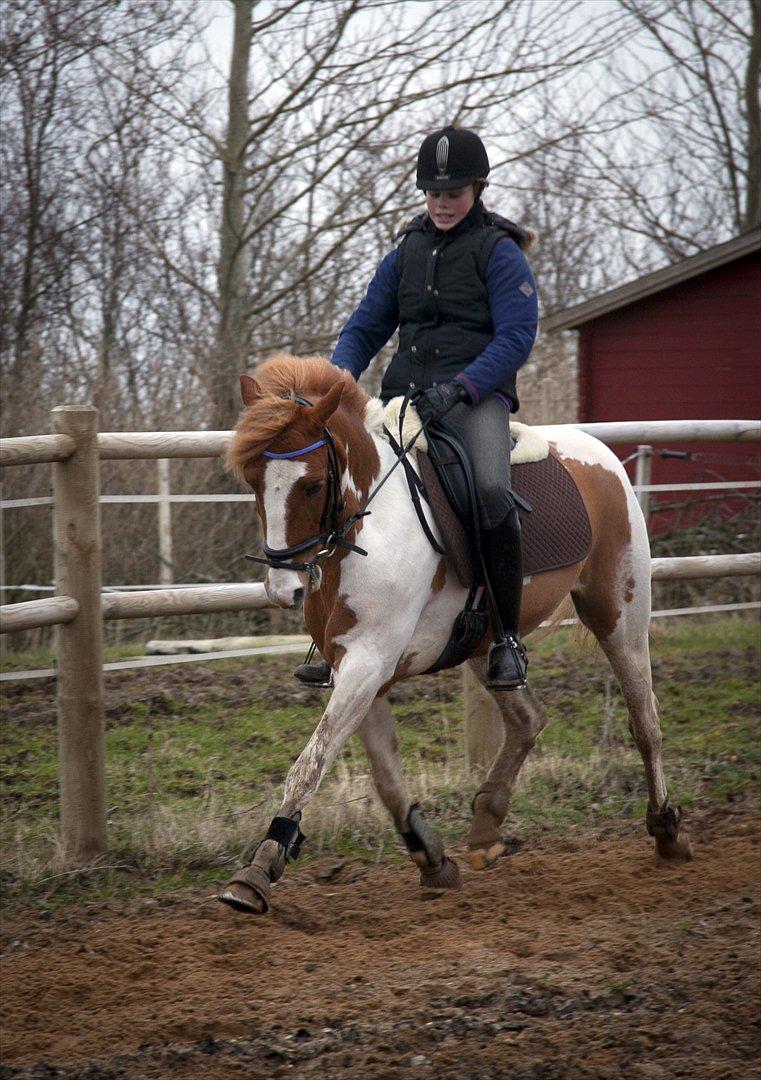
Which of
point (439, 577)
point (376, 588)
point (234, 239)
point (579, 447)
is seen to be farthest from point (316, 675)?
point (234, 239)

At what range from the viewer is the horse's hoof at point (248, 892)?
3.53 m

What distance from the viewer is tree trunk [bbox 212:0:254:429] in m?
12.7

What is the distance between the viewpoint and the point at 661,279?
14.4 meters

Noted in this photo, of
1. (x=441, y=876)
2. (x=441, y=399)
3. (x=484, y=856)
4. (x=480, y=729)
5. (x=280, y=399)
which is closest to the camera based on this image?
(x=280, y=399)

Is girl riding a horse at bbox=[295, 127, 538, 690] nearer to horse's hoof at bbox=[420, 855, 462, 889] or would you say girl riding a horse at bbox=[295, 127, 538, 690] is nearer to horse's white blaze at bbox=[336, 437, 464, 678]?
horse's white blaze at bbox=[336, 437, 464, 678]

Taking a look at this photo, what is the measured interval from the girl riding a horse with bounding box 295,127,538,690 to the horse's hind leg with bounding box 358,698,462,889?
0.32 meters

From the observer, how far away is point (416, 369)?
4688mm

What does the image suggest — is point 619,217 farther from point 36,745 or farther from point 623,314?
point 36,745

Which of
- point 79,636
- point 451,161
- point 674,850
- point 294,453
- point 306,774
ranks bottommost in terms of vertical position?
point 674,850

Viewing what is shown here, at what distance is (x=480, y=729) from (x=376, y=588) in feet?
7.32

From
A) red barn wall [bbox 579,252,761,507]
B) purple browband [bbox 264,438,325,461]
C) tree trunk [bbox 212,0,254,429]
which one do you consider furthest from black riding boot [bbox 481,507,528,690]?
red barn wall [bbox 579,252,761,507]

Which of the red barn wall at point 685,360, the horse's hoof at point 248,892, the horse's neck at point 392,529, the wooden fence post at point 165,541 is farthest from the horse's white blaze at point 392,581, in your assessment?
the red barn wall at point 685,360

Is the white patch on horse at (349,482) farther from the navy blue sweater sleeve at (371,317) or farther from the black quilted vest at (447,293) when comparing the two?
the navy blue sweater sleeve at (371,317)

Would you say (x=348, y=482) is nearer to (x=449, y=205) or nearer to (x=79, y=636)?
(x=449, y=205)
